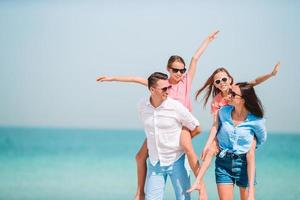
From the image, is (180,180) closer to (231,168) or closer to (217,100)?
(231,168)

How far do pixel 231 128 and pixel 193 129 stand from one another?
0.37 m

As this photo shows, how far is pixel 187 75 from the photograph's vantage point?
6352mm

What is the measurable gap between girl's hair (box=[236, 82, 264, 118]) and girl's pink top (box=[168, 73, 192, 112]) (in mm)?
704

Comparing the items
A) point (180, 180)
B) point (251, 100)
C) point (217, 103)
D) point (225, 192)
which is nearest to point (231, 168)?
point (225, 192)

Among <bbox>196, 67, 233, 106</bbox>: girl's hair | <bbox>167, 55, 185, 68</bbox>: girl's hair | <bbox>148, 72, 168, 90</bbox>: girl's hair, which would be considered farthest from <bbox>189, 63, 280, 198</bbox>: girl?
<bbox>148, 72, 168, 90</bbox>: girl's hair

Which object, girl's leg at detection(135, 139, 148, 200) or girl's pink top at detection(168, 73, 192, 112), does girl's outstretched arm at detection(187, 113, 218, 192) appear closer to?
girl's pink top at detection(168, 73, 192, 112)

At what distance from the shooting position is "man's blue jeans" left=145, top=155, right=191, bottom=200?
5852 mm

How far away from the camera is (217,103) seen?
6.36 m

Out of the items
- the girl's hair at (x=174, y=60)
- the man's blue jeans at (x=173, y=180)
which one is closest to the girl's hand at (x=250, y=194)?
the man's blue jeans at (x=173, y=180)

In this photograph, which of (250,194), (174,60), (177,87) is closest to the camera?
(250,194)

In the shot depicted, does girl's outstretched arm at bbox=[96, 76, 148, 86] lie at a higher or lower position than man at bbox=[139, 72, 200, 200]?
higher

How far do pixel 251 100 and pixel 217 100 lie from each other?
0.78 m

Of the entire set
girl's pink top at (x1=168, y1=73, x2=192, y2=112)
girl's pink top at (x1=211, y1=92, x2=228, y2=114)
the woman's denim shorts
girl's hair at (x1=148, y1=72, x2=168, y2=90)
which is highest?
girl's hair at (x1=148, y1=72, x2=168, y2=90)

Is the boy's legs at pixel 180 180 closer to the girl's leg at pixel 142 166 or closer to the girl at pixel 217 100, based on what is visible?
the girl at pixel 217 100
